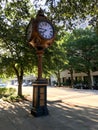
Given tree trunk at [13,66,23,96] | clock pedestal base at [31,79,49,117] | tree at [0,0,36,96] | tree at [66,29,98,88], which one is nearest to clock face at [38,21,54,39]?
clock pedestal base at [31,79,49,117]

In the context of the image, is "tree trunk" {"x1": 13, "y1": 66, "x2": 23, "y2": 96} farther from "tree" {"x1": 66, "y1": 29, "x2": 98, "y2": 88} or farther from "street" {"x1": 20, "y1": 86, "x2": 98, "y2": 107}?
"tree" {"x1": 66, "y1": 29, "x2": 98, "y2": 88}

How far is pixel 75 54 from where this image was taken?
44.3 metres

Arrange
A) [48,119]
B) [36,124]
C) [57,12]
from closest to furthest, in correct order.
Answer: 1. [36,124]
2. [48,119]
3. [57,12]

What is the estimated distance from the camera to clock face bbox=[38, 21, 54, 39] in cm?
909

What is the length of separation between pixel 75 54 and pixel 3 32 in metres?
29.6

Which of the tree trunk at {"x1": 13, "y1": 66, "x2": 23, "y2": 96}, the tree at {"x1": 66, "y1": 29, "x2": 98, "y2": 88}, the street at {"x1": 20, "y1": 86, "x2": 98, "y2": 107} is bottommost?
the street at {"x1": 20, "y1": 86, "x2": 98, "y2": 107}

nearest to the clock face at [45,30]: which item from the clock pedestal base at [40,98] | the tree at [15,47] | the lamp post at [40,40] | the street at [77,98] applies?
the lamp post at [40,40]

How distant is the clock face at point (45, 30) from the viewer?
909cm

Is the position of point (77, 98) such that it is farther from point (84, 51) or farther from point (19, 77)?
point (84, 51)

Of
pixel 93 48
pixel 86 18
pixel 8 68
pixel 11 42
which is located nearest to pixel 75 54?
pixel 93 48

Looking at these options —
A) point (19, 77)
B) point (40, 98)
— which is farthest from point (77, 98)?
point (40, 98)

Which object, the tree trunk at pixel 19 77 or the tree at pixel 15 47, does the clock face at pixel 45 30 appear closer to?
the tree at pixel 15 47

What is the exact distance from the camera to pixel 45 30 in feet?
30.1

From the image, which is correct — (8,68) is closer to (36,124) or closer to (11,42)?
(11,42)
